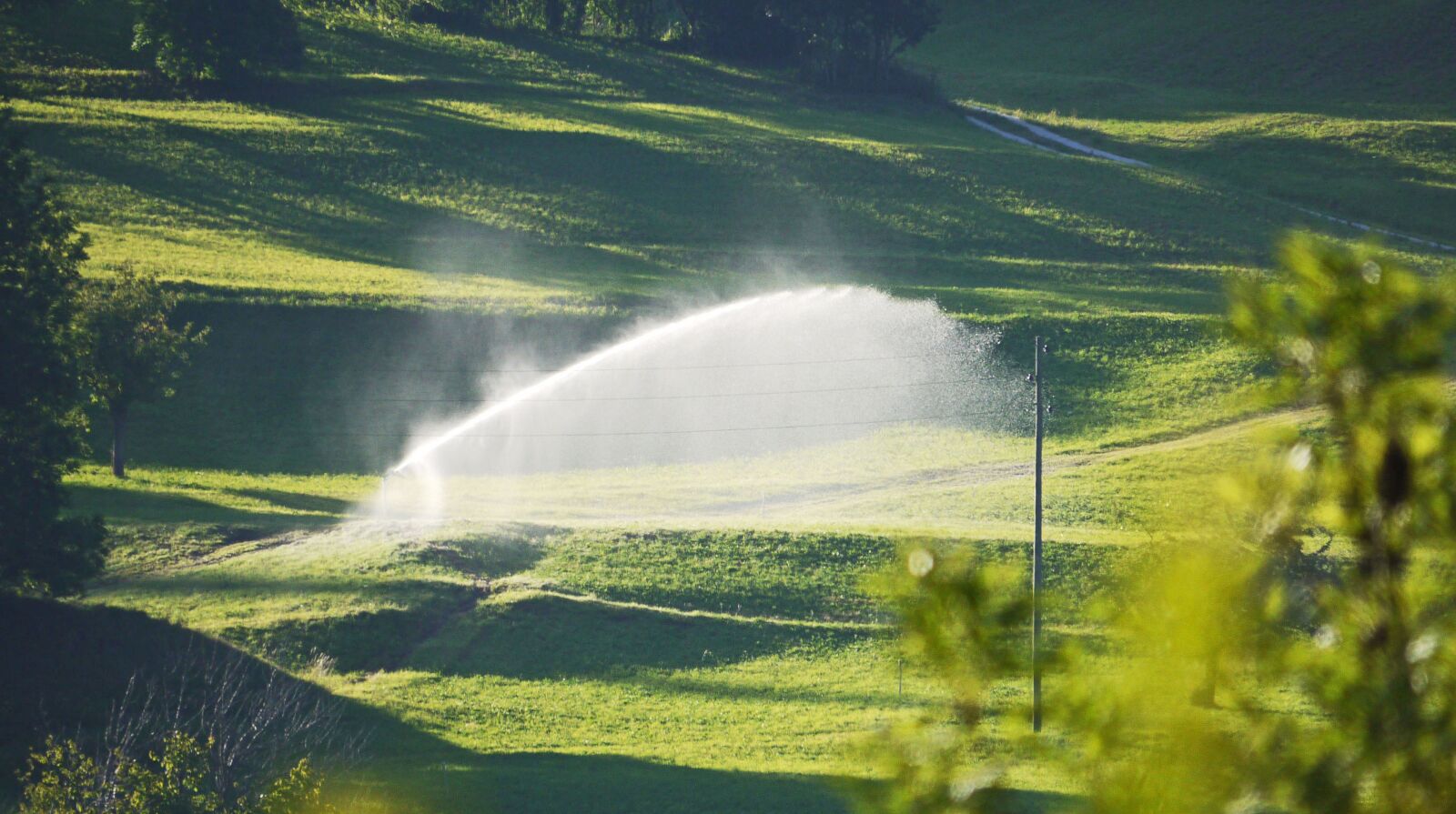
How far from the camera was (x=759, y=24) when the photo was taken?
9825cm

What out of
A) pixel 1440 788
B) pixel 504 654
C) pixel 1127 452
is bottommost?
pixel 504 654

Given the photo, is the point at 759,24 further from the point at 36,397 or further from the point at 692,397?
the point at 36,397

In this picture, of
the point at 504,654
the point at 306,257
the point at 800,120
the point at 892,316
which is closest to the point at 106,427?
the point at 306,257

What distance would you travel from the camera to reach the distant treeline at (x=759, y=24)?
305 feet

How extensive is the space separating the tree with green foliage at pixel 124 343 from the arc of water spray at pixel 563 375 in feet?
25.7

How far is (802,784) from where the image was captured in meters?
26.2

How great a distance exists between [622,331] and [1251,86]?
2538 inches

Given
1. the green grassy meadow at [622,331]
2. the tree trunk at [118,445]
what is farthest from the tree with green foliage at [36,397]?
the tree trunk at [118,445]

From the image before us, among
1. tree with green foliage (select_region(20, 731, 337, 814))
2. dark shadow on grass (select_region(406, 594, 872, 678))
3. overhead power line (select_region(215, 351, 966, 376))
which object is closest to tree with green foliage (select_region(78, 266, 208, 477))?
overhead power line (select_region(215, 351, 966, 376))

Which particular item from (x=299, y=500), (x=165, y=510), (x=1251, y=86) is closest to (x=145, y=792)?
(x=165, y=510)

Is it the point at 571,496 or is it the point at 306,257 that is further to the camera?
the point at 306,257

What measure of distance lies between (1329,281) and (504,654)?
31916 mm

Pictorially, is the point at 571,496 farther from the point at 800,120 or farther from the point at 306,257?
the point at 800,120

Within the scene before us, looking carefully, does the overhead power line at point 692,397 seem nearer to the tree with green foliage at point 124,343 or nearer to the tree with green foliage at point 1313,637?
the tree with green foliage at point 124,343
